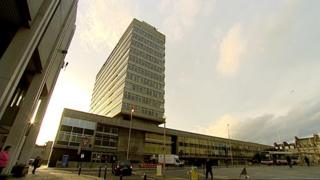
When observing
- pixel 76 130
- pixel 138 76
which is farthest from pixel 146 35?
pixel 76 130

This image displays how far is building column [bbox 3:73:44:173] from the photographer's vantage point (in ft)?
57.4

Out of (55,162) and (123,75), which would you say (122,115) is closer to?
(123,75)

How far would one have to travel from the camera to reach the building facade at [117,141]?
46.2 m

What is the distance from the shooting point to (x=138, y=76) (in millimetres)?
67812

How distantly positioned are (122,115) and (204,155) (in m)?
35.2

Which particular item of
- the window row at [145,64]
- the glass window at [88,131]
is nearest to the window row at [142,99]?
the window row at [145,64]

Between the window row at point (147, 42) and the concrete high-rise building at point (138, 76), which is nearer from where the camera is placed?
the concrete high-rise building at point (138, 76)

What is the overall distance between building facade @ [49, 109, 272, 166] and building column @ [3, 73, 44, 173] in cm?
1329

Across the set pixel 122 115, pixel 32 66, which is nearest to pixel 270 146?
pixel 122 115

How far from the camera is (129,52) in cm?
6850

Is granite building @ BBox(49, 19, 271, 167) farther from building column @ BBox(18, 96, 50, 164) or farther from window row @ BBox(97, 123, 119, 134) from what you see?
building column @ BBox(18, 96, 50, 164)

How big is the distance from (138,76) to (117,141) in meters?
22.6

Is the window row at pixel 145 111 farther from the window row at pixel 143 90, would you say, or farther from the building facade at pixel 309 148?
the building facade at pixel 309 148

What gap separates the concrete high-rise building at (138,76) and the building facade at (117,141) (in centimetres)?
564
